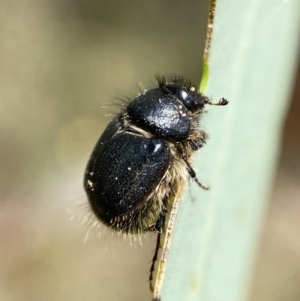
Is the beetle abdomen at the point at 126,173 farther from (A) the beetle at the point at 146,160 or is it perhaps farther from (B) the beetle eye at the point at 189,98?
(B) the beetle eye at the point at 189,98

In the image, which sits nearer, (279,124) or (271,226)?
(279,124)

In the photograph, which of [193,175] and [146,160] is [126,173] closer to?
[146,160]

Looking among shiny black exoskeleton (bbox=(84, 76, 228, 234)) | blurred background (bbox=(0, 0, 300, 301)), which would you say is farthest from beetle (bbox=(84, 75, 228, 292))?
blurred background (bbox=(0, 0, 300, 301))

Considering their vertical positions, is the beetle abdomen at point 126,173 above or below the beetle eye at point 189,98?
below

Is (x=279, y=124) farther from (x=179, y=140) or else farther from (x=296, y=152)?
(x=296, y=152)

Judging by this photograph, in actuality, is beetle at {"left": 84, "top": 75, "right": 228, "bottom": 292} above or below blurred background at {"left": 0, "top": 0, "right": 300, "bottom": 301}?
above

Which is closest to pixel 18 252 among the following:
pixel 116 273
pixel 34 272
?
pixel 34 272

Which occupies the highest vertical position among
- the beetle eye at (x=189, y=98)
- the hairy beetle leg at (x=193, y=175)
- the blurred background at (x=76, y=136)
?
Answer: the beetle eye at (x=189, y=98)

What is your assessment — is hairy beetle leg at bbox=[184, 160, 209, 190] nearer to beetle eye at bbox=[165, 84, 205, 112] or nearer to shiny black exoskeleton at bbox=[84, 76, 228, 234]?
shiny black exoskeleton at bbox=[84, 76, 228, 234]

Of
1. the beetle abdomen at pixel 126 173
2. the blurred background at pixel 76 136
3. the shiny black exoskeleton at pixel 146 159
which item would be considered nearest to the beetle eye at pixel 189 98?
the shiny black exoskeleton at pixel 146 159
